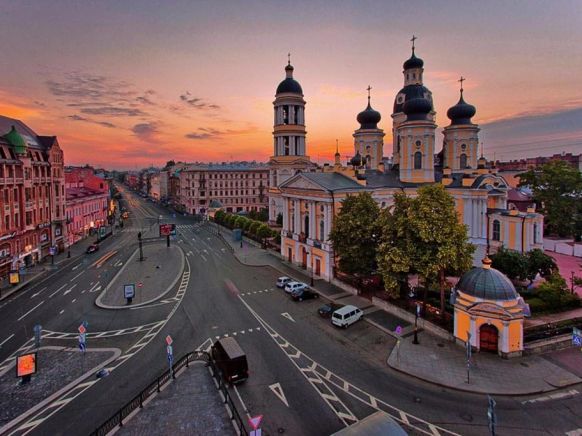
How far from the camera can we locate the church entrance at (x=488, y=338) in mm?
24469

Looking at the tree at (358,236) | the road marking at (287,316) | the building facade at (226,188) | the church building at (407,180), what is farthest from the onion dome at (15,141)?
the building facade at (226,188)

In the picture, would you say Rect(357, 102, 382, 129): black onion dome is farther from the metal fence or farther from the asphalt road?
the metal fence

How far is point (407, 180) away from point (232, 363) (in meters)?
41.5

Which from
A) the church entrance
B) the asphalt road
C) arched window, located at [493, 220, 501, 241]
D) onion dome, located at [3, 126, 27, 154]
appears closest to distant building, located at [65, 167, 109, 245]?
onion dome, located at [3, 126, 27, 154]

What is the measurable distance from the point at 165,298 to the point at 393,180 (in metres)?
36.9

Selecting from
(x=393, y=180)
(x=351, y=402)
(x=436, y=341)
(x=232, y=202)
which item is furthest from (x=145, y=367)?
(x=232, y=202)

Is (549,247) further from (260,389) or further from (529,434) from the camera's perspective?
(260,389)

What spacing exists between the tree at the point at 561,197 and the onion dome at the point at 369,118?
97.3 feet

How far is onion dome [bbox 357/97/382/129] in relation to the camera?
6253 cm

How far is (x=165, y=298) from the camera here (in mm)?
37156

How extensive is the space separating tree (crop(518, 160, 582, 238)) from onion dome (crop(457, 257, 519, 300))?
40.5 metres

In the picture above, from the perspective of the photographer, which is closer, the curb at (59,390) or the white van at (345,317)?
the curb at (59,390)

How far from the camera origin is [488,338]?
24.8 meters

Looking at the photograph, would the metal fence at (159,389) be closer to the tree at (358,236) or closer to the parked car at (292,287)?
the parked car at (292,287)
